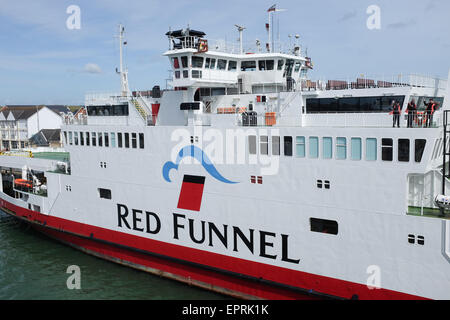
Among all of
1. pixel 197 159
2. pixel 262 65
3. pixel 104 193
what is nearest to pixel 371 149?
pixel 197 159

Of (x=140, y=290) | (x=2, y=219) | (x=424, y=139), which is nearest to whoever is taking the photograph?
(x=424, y=139)

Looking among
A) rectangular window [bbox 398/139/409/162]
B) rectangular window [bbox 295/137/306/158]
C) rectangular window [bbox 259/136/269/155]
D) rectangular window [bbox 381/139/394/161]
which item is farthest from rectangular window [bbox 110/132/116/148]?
rectangular window [bbox 398/139/409/162]

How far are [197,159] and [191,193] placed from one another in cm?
127

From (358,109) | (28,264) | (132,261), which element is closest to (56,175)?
(28,264)

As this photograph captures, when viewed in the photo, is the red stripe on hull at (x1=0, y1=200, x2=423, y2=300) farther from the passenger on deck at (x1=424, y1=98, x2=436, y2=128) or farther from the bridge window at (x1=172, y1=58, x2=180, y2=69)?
the bridge window at (x1=172, y1=58, x2=180, y2=69)

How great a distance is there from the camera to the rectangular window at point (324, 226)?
38.7 feet

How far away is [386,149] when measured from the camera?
36.1 feet

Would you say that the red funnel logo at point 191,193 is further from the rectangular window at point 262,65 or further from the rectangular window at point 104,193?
the rectangular window at point 262,65

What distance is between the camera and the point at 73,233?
1847 centimetres

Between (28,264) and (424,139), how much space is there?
16552 millimetres

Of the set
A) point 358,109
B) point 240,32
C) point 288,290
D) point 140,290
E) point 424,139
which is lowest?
point 140,290

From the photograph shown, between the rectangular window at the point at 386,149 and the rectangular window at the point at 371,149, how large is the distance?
19 centimetres

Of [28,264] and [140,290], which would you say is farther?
[28,264]
